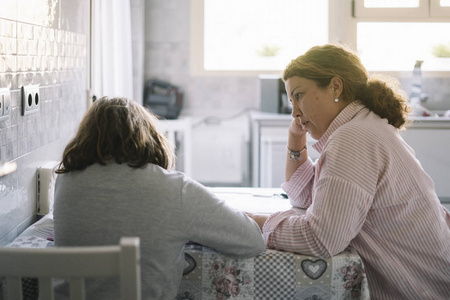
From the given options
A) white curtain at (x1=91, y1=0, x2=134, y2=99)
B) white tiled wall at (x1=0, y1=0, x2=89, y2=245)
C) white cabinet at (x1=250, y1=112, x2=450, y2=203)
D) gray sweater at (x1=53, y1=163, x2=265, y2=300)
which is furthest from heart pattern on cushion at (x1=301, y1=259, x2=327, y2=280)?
white cabinet at (x1=250, y1=112, x2=450, y2=203)

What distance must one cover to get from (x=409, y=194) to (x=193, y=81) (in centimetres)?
322

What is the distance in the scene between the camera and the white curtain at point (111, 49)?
2842mm

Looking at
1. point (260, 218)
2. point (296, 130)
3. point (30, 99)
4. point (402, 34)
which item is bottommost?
point (260, 218)

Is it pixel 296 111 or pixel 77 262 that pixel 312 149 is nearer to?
pixel 296 111

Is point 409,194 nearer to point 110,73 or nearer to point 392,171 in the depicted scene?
point 392,171

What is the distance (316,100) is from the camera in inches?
63.2

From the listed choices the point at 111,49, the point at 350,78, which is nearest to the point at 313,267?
the point at 350,78

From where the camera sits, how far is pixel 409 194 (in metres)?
1.44

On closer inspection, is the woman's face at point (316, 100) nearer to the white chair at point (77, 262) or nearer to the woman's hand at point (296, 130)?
the woman's hand at point (296, 130)

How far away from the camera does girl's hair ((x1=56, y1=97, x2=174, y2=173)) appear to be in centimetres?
128

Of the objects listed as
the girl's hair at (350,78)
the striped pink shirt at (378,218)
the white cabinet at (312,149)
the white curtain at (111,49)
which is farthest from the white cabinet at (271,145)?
the striped pink shirt at (378,218)

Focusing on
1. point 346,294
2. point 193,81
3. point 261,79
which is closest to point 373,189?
point 346,294

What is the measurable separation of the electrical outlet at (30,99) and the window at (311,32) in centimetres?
243

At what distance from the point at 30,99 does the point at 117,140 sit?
1.89ft
